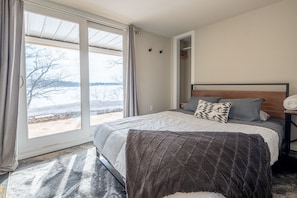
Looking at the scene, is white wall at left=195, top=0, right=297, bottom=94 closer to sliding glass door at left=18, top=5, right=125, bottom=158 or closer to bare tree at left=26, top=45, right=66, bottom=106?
sliding glass door at left=18, top=5, right=125, bottom=158

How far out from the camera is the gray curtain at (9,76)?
2.06 metres

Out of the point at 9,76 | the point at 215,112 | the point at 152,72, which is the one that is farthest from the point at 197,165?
the point at 152,72

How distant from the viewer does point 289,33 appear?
2420 millimetres

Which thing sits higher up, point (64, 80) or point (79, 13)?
point (79, 13)

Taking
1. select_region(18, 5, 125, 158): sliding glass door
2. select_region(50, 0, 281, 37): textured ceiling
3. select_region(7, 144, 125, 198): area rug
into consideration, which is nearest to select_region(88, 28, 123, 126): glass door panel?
select_region(18, 5, 125, 158): sliding glass door

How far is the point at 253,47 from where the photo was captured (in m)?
2.79

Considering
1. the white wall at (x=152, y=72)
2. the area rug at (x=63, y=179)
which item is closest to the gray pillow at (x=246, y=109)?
the area rug at (x=63, y=179)

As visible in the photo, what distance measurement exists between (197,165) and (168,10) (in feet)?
8.64

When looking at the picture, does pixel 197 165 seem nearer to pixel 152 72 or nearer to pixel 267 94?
pixel 267 94

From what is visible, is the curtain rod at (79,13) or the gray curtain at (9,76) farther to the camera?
the curtain rod at (79,13)

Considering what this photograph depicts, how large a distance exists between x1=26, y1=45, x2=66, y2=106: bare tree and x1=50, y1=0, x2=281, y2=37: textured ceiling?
0.84 metres

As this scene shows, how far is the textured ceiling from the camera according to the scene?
2521 mm

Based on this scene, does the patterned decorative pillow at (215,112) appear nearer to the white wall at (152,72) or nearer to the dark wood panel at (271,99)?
the dark wood panel at (271,99)

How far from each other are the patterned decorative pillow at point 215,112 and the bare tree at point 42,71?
95.6 inches
